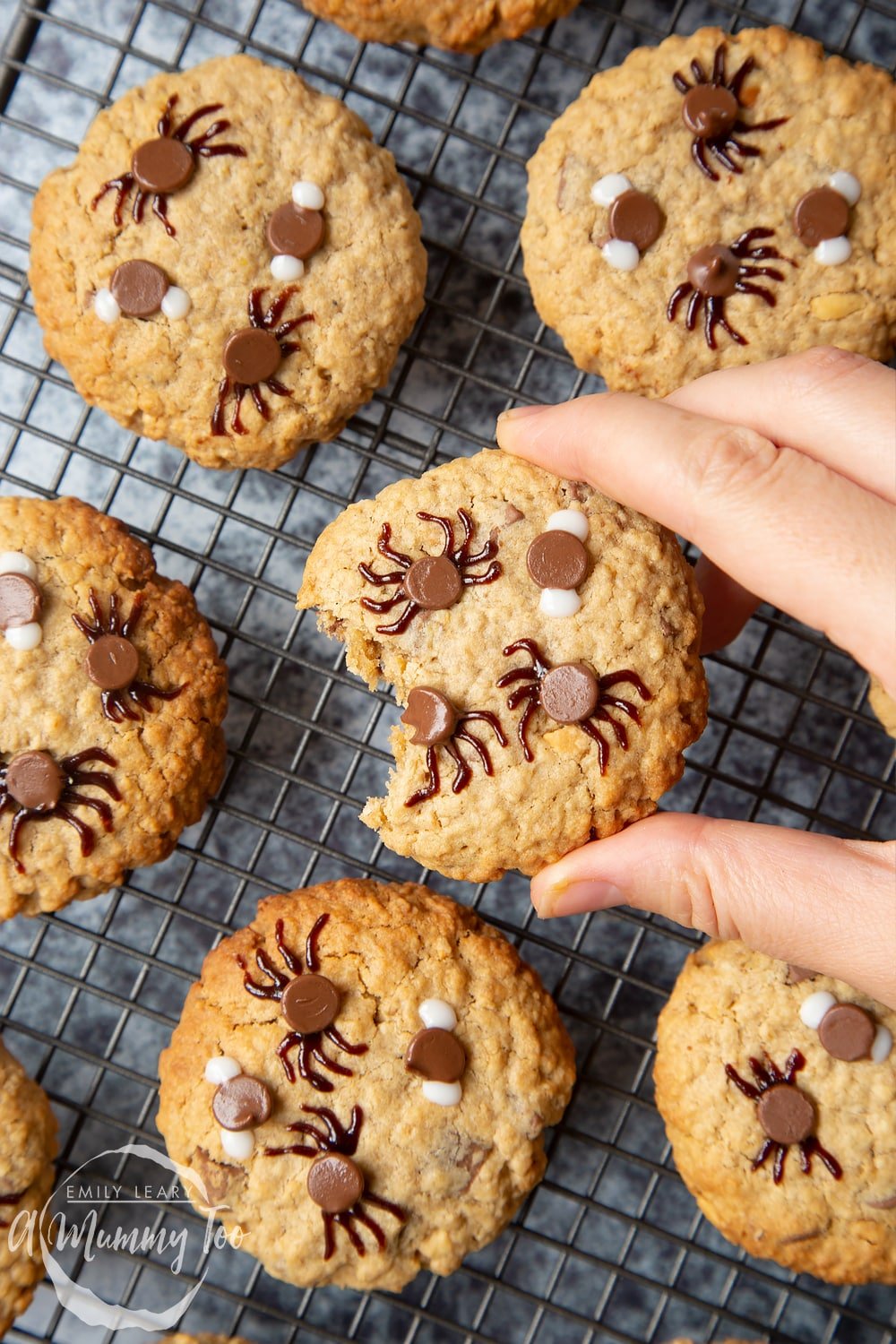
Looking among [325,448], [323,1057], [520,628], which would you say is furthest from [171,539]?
[323,1057]

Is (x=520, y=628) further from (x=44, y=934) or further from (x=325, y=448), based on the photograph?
(x=44, y=934)

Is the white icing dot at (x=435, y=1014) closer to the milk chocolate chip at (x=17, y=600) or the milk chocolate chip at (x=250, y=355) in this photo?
the milk chocolate chip at (x=17, y=600)

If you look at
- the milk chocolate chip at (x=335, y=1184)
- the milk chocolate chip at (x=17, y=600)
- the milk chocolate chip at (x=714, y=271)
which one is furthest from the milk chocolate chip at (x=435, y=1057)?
the milk chocolate chip at (x=714, y=271)

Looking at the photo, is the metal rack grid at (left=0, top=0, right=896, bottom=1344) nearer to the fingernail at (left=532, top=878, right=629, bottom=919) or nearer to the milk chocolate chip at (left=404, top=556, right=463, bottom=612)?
the fingernail at (left=532, top=878, right=629, bottom=919)

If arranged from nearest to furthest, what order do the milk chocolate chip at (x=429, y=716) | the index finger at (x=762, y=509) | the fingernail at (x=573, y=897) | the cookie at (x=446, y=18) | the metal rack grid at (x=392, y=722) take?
1. the index finger at (x=762, y=509)
2. the milk chocolate chip at (x=429, y=716)
3. the fingernail at (x=573, y=897)
4. the cookie at (x=446, y=18)
5. the metal rack grid at (x=392, y=722)

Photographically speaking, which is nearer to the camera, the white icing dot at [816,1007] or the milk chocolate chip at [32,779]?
the milk chocolate chip at [32,779]

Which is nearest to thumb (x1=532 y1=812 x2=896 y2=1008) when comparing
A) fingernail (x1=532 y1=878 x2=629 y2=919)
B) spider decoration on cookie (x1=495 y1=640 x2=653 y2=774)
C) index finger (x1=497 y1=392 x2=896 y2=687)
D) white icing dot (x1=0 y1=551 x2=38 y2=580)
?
fingernail (x1=532 y1=878 x2=629 y2=919)

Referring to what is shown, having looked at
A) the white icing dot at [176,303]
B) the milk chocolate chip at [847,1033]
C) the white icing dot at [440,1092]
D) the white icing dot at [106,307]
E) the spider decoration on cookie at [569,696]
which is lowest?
the white icing dot at [440,1092]
